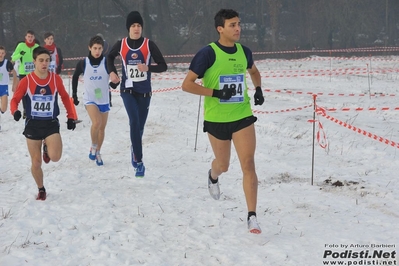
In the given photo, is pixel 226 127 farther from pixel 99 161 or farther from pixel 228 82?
pixel 99 161

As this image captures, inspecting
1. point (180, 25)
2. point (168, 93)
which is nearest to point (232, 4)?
point (180, 25)

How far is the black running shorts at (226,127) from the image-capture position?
5453mm

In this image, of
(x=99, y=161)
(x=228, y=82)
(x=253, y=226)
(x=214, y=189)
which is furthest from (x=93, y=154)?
(x=253, y=226)

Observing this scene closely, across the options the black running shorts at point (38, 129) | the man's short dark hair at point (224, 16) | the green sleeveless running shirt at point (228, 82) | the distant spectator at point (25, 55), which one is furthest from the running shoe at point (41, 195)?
the distant spectator at point (25, 55)

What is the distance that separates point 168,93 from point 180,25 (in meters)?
33.2

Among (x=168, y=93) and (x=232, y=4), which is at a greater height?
(x=232, y=4)

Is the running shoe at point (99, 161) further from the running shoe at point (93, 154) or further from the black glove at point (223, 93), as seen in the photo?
the black glove at point (223, 93)

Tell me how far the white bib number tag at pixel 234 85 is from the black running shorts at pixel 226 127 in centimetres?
22

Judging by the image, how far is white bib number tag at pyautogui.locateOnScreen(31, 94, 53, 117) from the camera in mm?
6586

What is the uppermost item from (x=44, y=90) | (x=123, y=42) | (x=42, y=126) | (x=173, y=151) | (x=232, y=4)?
(x=232, y=4)

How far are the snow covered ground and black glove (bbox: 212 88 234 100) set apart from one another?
1.32m

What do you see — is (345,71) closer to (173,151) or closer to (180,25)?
(173,151)

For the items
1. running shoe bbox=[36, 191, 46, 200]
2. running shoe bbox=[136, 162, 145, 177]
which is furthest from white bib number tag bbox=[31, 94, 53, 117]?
running shoe bbox=[136, 162, 145, 177]

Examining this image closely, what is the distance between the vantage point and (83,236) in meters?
5.30
